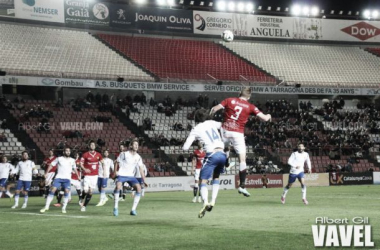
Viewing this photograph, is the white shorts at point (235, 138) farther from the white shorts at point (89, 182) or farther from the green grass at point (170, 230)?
the white shorts at point (89, 182)

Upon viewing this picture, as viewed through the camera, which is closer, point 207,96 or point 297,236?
point 297,236

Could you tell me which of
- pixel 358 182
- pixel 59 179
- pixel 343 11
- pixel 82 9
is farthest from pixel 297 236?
pixel 343 11

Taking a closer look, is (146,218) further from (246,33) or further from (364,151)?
(246,33)

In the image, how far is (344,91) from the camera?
191 feet

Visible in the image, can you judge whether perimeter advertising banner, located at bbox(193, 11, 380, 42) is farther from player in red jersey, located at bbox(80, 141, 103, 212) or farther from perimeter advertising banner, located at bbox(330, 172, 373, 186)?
player in red jersey, located at bbox(80, 141, 103, 212)

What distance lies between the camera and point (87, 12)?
56906mm

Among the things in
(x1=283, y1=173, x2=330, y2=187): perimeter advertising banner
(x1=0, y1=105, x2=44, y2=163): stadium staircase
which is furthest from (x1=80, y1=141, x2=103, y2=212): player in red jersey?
(x1=283, y1=173, x2=330, y2=187): perimeter advertising banner

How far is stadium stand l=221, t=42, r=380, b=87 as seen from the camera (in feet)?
197

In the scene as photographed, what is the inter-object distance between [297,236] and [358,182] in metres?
35.8

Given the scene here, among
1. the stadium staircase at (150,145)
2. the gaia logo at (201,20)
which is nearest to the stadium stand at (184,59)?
the gaia logo at (201,20)

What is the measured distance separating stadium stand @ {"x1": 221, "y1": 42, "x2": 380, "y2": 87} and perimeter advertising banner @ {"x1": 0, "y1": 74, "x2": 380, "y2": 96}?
1215 mm

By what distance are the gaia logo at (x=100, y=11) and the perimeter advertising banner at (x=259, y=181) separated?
2423 cm

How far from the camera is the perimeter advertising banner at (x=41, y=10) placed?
53.4 meters

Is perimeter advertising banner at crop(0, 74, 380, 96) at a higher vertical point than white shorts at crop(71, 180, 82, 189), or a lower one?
higher
